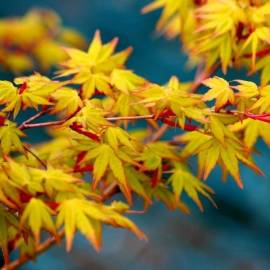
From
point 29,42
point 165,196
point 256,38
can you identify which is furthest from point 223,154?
point 29,42

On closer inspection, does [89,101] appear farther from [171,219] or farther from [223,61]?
[171,219]

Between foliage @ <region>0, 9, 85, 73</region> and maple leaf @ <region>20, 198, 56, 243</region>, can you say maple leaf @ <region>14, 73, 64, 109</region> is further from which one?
foliage @ <region>0, 9, 85, 73</region>

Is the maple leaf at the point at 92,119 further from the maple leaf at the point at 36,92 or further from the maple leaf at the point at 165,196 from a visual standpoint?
the maple leaf at the point at 165,196

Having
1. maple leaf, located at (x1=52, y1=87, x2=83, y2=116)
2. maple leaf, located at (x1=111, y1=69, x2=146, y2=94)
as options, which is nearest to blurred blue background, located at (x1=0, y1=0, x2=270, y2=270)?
maple leaf, located at (x1=111, y1=69, x2=146, y2=94)

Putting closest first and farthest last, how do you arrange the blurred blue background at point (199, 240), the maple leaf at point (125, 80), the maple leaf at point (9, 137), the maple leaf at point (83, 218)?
1. the maple leaf at point (83, 218)
2. the maple leaf at point (9, 137)
3. the maple leaf at point (125, 80)
4. the blurred blue background at point (199, 240)

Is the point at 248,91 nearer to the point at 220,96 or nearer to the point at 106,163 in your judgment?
the point at 220,96

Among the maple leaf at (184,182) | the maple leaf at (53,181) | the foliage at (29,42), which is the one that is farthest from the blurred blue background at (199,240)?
the maple leaf at (53,181)

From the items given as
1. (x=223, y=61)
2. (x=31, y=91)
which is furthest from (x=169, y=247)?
(x=31, y=91)

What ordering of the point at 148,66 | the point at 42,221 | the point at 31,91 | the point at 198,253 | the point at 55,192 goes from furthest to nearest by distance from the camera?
the point at 148,66 → the point at 198,253 → the point at 31,91 → the point at 55,192 → the point at 42,221

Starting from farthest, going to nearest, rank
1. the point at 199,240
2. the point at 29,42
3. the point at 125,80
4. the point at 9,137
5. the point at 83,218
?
the point at 199,240, the point at 29,42, the point at 125,80, the point at 9,137, the point at 83,218
